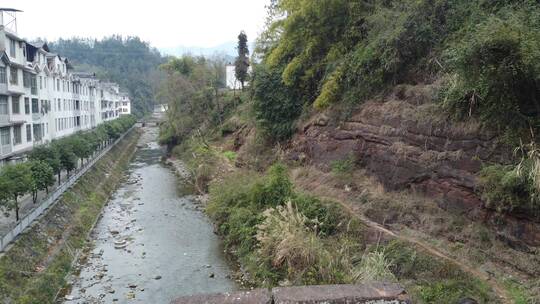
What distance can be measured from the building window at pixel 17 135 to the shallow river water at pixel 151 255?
873cm

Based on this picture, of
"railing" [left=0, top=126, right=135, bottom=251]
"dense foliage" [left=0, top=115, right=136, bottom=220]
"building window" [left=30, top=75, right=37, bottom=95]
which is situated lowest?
"railing" [left=0, top=126, right=135, bottom=251]

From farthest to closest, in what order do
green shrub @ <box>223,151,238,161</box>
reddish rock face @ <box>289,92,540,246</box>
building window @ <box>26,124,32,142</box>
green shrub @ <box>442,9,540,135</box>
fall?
1. green shrub @ <box>223,151,238,161</box>
2. building window @ <box>26,124,32,142</box>
3. reddish rock face @ <box>289,92,540,246</box>
4. green shrub @ <box>442,9,540,135</box>

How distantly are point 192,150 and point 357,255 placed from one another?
110 feet

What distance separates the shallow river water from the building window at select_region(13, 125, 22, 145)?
28.6 ft

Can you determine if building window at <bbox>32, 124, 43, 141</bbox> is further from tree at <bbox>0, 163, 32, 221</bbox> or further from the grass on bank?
the grass on bank

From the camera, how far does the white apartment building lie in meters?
28.6

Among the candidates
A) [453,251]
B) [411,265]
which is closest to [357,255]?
[411,265]

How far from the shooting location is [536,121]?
417 inches

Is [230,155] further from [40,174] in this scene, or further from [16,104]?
[16,104]

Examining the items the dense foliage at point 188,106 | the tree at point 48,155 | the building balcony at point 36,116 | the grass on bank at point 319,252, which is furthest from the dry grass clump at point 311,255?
the dense foliage at point 188,106

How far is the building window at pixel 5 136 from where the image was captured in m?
27.7

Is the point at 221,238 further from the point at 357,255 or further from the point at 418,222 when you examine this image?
the point at 418,222

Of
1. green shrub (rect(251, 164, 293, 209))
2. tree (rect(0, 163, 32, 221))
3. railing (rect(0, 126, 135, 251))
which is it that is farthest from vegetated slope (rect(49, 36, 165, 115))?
green shrub (rect(251, 164, 293, 209))

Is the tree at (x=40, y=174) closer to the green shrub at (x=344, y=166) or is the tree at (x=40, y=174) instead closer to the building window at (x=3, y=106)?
the building window at (x=3, y=106)
